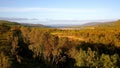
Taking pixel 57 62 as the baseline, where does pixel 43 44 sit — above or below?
above

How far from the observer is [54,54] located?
86688 millimetres

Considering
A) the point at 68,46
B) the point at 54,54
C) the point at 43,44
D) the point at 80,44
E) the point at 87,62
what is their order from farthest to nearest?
the point at 80,44 < the point at 68,46 < the point at 43,44 < the point at 54,54 < the point at 87,62

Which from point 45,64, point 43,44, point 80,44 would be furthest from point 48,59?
point 80,44

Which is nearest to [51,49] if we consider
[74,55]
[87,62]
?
[74,55]

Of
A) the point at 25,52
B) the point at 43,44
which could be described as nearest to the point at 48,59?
the point at 43,44

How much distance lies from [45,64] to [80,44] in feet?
112

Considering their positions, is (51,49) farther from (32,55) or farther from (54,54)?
(32,55)

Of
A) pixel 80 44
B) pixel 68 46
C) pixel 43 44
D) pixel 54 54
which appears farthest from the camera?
pixel 80 44

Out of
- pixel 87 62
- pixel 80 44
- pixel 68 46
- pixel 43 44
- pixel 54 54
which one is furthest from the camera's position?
Result: pixel 80 44

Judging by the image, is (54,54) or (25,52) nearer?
(54,54)

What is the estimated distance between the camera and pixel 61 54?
92.1 m

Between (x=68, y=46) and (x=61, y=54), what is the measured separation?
8005mm

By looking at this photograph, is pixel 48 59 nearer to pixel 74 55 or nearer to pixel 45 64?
pixel 45 64

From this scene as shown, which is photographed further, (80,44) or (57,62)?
(80,44)
